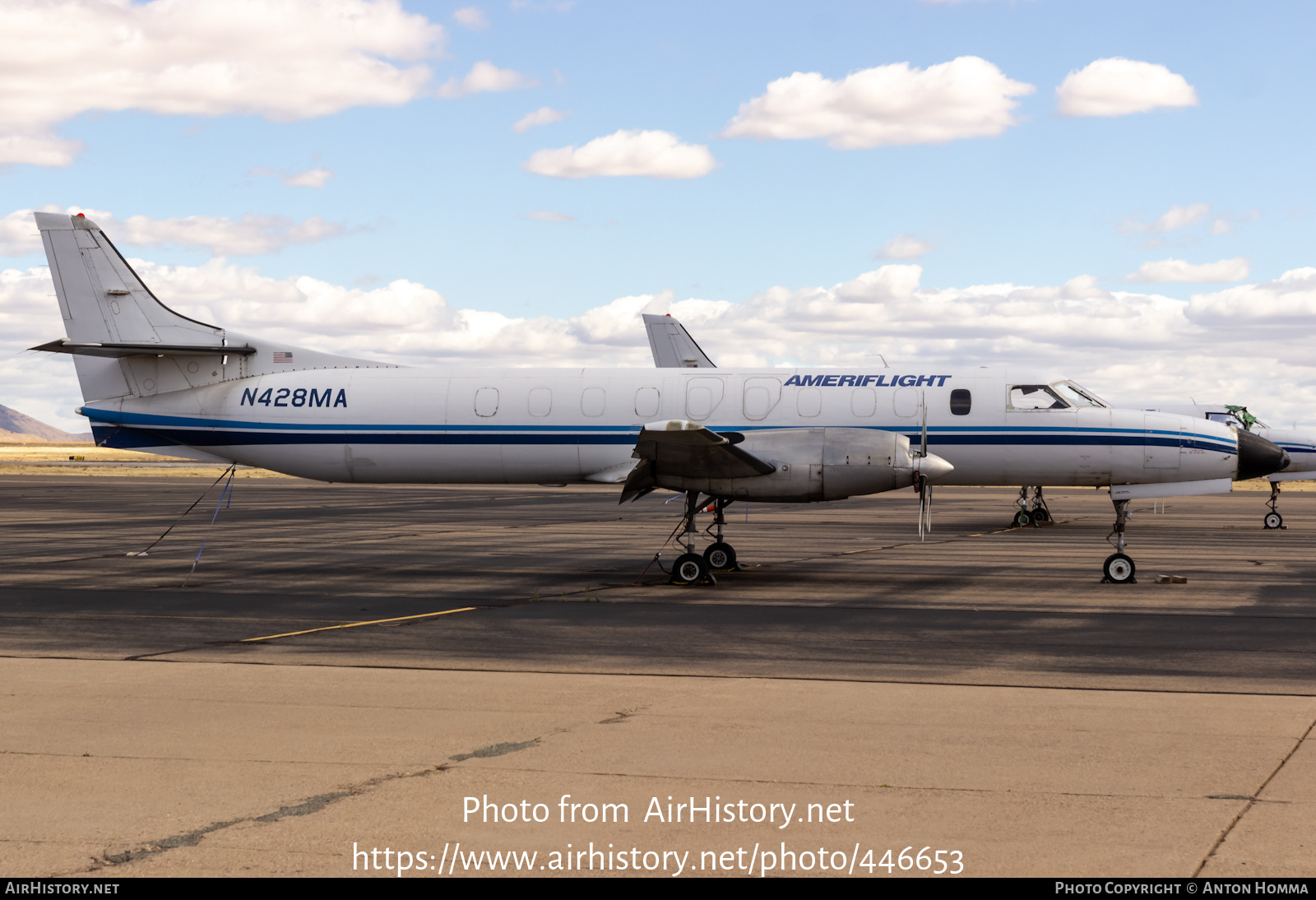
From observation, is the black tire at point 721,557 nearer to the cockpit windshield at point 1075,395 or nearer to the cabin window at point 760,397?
the cabin window at point 760,397

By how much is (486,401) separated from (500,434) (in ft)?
2.15

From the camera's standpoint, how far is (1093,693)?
10117mm

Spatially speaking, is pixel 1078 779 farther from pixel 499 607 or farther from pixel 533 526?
pixel 533 526

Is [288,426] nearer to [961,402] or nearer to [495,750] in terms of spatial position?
[961,402]

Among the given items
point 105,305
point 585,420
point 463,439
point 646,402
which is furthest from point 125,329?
point 646,402

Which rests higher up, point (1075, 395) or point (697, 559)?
point (1075, 395)

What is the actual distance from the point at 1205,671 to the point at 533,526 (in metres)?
22.5

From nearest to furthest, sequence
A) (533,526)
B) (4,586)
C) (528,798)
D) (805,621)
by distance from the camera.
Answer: (528,798), (805,621), (4,586), (533,526)

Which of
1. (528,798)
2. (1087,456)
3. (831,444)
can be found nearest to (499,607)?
(831,444)

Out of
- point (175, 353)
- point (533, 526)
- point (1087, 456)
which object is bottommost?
point (533, 526)

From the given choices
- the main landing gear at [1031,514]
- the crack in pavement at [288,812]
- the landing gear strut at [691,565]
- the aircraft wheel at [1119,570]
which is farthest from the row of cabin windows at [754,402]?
the main landing gear at [1031,514]

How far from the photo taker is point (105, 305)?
2175cm

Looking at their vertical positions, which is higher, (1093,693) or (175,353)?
(175,353)

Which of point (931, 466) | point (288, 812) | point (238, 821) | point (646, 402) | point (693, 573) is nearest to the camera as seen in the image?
point (238, 821)
